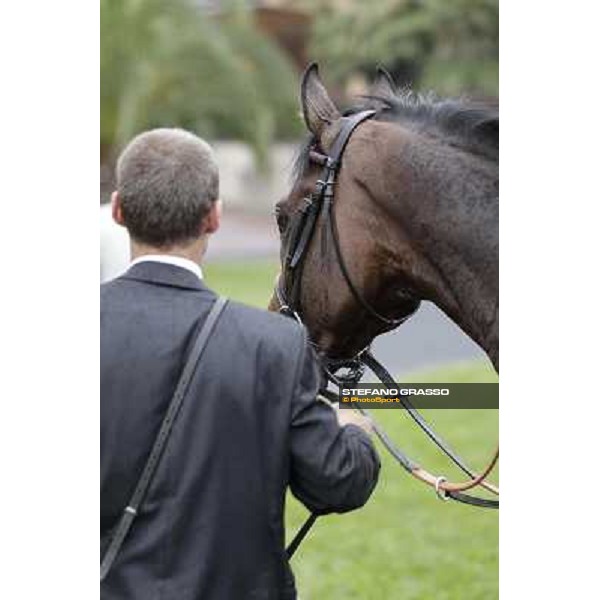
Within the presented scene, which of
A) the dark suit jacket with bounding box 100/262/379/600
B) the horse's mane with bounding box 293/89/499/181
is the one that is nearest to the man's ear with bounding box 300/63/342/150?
the horse's mane with bounding box 293/89/499/181

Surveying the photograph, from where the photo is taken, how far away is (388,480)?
5613mm

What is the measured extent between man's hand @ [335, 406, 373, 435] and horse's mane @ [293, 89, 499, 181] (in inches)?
23.1

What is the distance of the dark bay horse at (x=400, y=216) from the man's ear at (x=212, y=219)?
0.43 metres

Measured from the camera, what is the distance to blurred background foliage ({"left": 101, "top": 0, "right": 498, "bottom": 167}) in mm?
5414

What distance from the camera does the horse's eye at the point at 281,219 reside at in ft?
8.70

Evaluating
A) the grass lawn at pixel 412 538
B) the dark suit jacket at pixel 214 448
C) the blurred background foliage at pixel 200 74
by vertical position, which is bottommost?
the grass lawn at pixel 412 538

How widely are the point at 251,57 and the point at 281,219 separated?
634 cm

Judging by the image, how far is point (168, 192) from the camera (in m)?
2.07

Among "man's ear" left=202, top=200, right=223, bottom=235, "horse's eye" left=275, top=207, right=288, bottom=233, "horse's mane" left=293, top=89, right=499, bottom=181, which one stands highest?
"horse's mane" left=293, top=89, right=499, bottom=181

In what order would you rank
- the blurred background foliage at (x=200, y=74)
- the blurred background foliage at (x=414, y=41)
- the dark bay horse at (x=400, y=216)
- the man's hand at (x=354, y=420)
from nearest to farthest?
the man's hand at (x=354, y=420)
the dark bay horse at (x=400, y=216)
the blurred background foliage at (x=414, y=41)
the blurred background foliage at (x=200, y=74)

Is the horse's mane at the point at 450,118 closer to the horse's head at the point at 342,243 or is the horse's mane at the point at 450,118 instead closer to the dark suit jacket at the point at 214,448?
the horse's head at the point at 342,243

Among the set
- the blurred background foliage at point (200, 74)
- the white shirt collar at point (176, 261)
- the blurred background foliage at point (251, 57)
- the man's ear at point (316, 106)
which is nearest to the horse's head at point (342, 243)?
the man's ear at point (316, 106)

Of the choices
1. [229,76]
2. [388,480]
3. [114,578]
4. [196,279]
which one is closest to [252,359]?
[196,279]

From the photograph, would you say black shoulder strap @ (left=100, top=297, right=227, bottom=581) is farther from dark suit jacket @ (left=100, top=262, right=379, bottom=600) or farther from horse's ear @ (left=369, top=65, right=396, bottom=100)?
horse's ear @ (left=369, top=65, right=396, bottom=100)
